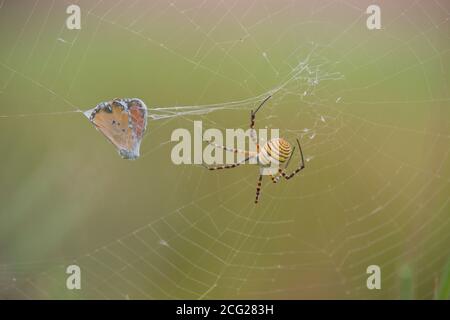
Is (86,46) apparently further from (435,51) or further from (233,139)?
(435,51)

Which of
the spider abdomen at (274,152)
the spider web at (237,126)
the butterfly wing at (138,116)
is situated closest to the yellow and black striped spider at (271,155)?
the spider abdomen at (274,152)

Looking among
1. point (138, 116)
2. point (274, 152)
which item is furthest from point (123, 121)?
point (274, 152)

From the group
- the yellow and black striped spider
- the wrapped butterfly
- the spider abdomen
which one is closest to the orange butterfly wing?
the wrapped butterfly

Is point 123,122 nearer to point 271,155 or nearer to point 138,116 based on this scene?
point 138,116

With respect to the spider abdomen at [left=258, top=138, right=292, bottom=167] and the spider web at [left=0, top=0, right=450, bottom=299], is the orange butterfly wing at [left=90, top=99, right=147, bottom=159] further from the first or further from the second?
the spider abdomen at [left=258, top=138, right=292, bottom=167]

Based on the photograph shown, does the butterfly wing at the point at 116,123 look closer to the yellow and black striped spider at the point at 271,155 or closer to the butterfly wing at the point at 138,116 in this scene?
the butterfly wing at the point at 138,116

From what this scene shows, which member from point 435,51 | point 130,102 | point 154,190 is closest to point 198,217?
point 154,190
